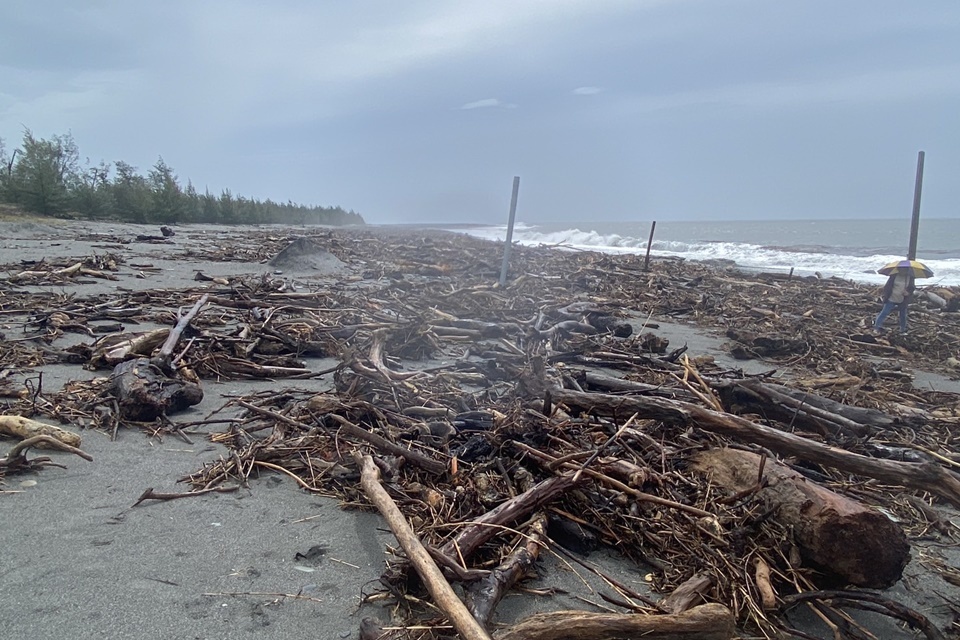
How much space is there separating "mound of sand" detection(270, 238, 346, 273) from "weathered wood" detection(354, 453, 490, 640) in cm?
1034

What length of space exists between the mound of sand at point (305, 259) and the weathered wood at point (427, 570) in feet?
33.9

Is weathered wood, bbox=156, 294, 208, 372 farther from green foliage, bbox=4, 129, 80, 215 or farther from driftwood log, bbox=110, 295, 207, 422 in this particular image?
green foliage, bbox=4, 129, 80, 215

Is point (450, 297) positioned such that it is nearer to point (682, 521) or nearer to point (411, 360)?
point (411, 360)

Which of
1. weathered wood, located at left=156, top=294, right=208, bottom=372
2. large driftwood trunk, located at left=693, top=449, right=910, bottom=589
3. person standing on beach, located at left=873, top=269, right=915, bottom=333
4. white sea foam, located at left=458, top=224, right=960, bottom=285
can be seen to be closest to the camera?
large driftwood trunk, located at left=693, top=449, right=910, bottom=589

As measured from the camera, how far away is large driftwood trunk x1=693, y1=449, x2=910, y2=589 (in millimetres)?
1906

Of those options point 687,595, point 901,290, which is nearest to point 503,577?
point 687,595

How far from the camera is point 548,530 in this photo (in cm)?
235

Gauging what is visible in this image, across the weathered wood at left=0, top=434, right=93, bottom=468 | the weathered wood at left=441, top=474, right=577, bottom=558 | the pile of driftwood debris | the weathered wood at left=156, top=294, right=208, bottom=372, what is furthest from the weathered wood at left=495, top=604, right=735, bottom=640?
the weathered wood at left=156, top=294, right=208, bottom=372

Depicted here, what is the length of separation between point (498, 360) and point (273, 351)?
2.08 meters

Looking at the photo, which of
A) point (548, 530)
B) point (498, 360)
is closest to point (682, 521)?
point (548, 530)

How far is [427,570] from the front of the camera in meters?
1.71

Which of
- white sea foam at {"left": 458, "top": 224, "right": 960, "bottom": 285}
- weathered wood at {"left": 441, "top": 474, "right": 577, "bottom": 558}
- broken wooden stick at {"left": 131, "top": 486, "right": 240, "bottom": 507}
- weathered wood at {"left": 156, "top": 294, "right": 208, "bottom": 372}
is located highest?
white sea foam at {"left": 458, "top": 224, "right": 960, "bottom": 285}

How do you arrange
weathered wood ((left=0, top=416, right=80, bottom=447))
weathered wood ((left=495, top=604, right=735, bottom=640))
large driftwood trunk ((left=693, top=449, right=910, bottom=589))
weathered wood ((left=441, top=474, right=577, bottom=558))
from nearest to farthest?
weathered wood ((left=495, top=604, right=735, bottom=640)) → large driftwood trunk ((left=693, top=449, right=910, bottom=589)) → weathered wood ((left=441, top=474, right=577, bottom=558)) → weathered wood ((left=0, top=416, right=80, bottom=447))

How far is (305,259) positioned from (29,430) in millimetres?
9771
